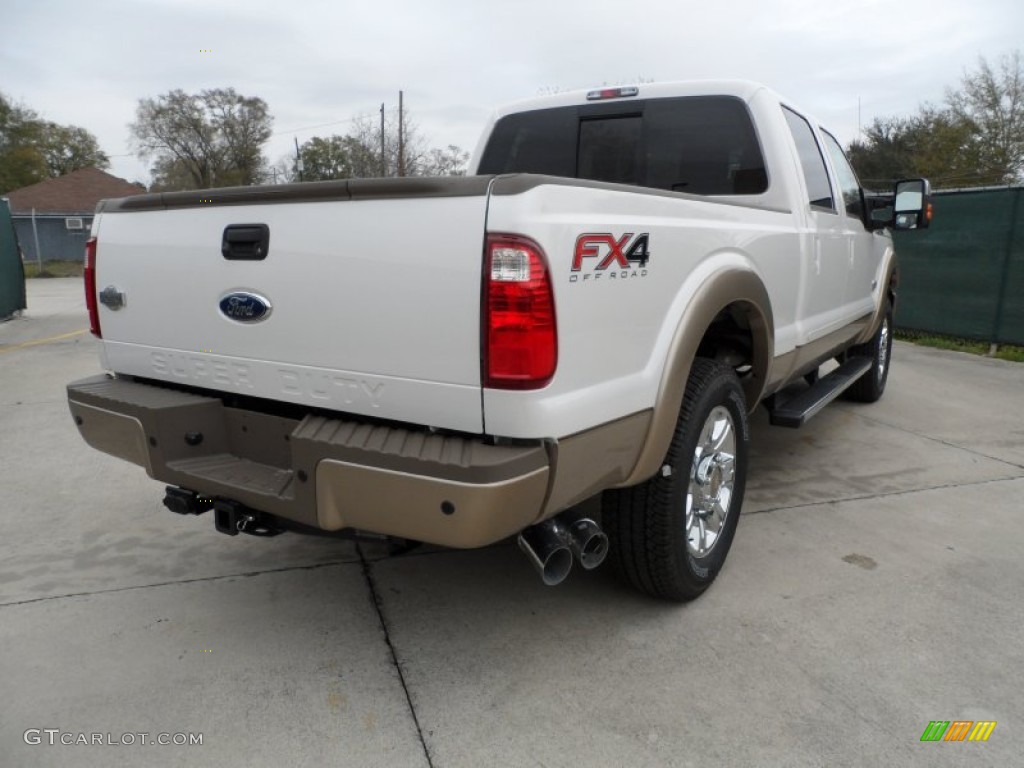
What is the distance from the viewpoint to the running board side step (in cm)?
379

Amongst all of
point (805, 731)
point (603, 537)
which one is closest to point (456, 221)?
point (603, 537)

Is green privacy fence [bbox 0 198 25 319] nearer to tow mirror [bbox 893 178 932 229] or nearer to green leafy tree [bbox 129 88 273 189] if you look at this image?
tow mirror [bbox 893 178 932 229]

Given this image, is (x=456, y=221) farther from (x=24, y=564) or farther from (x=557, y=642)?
(x=24, y=564)

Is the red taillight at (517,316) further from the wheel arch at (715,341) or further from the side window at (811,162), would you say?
the side window at (811,162)

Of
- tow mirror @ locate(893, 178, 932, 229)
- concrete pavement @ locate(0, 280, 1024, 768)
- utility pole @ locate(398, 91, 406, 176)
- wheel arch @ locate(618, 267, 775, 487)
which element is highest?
utility pole @ locate(398, 91, 406, 176)

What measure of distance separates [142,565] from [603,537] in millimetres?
2152

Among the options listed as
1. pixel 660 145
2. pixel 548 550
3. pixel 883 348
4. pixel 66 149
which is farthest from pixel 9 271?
pixel 66 149

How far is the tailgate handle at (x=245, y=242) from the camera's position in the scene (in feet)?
7.52

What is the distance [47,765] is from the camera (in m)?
2.10

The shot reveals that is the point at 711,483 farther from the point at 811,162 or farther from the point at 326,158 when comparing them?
the point at 326,158

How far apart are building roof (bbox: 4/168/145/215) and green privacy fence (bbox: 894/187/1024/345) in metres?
48.4

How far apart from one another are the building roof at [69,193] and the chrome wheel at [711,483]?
51.8 metres

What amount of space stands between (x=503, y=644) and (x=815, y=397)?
8.25 ft

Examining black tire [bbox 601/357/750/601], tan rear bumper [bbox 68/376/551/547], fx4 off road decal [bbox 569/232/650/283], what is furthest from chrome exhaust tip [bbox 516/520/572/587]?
fx4 off road decal [bbox 569/232/650/283]
